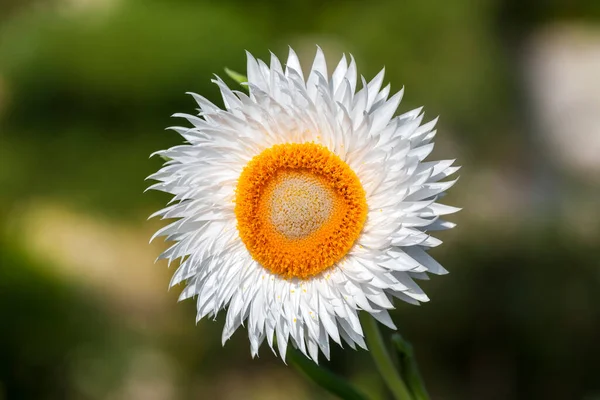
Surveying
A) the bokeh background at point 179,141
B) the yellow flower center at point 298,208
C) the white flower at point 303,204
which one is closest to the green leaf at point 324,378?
the white flower at point 303,204

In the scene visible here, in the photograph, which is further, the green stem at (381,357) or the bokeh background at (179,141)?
the bokeh background at (179,141)

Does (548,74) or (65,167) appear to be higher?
(65,167)

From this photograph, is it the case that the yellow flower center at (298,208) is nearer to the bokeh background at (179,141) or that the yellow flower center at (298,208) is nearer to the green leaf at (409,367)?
the green leaf at (409,367)

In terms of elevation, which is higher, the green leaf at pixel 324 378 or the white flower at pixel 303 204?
the white flower at pixel 303 204

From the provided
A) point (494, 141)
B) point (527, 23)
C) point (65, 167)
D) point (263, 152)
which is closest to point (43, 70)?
point (65, 167)

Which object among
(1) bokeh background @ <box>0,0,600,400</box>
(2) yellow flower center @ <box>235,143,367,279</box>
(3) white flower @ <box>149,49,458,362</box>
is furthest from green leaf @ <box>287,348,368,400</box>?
(1) bokeh background @ <box>0,0,600,400</box>

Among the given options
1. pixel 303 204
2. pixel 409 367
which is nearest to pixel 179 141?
pixel 303 204

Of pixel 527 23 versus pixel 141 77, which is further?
pixel 527 23

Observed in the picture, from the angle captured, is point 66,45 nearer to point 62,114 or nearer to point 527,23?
point 62,114
